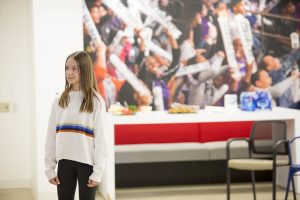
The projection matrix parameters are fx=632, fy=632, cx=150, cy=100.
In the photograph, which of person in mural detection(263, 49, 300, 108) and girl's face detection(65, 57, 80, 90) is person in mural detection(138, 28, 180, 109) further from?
girl's face detection(65, 57, 80, 90)

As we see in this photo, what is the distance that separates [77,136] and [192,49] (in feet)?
14.1

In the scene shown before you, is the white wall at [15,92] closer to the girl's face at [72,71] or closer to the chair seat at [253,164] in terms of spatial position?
the chair seat at [253,164]

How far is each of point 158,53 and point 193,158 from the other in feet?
4.34

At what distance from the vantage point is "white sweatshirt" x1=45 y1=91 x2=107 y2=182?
345 centimetres

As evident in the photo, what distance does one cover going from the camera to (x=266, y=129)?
7.46 metres

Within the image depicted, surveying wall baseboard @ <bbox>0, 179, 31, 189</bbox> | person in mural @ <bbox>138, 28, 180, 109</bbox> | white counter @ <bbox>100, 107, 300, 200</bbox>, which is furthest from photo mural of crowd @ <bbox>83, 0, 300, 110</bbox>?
wall baseboard @ <bbox>0, 179, 31, 189</bbox>

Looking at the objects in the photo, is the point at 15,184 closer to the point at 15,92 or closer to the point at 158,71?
the point at 15,92

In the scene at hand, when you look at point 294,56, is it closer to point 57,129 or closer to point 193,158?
point 193,158

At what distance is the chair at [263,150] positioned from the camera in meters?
5.70

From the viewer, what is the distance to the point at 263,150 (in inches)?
272

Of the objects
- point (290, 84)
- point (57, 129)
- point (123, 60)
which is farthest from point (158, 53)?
point (57, 129)

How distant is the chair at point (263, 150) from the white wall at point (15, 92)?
2390 mm

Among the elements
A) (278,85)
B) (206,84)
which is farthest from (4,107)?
(278,85)

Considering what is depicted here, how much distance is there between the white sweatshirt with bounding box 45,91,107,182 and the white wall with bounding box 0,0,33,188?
12.5 feet
